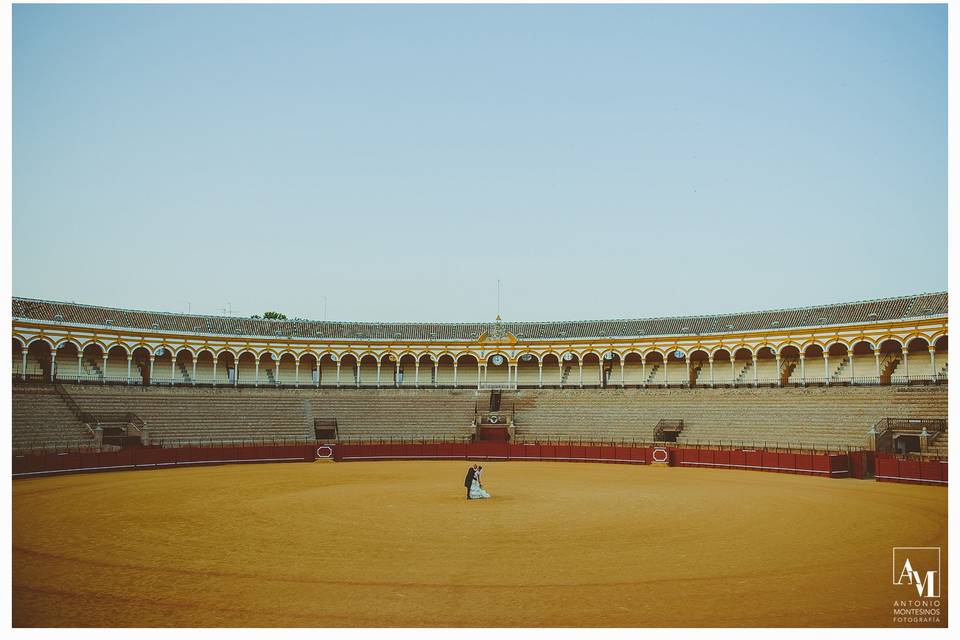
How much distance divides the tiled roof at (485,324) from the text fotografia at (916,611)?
36485mm

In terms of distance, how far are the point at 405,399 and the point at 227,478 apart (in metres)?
23.2

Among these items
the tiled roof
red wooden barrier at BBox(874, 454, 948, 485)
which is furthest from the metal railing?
red wooden barrier at BBox(874, 454, 948, 485)

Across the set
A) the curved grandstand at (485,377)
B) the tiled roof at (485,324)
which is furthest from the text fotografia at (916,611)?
the tiled roof at (485,324)

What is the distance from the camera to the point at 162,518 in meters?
20.0

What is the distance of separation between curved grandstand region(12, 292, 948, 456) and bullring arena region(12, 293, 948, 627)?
20cm

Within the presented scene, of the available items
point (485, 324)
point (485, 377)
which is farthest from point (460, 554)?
point (485, 324)

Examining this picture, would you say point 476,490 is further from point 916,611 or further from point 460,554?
point 916,611

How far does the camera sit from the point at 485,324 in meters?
60.2

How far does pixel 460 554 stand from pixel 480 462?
87.6 ft

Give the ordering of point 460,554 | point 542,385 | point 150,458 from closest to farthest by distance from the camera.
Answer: point 460,554, point 150,458, point 542,385

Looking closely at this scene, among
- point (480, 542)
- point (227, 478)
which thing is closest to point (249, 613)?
point (480, 542)

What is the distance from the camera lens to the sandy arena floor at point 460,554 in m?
11.5

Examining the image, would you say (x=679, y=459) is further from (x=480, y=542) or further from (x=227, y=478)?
(x=480, y=542)

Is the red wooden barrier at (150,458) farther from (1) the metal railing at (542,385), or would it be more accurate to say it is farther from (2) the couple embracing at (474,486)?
(2) the couple embracing at (474,486)
